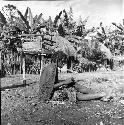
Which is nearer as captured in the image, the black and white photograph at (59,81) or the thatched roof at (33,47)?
the black and white photograph at (59,81)

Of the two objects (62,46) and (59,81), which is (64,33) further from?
(59,81)

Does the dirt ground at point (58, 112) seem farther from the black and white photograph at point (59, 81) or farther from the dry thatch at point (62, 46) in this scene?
the dry thatch at point (62, 46)

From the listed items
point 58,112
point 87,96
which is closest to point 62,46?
point 87,96

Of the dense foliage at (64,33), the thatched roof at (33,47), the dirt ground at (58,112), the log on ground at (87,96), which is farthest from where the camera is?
the dense foliage at (64,33)

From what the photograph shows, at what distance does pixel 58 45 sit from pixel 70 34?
2.20m

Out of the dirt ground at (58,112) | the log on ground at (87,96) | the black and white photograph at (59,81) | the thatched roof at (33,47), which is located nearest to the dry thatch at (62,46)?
the black and white photograph at (59,81)

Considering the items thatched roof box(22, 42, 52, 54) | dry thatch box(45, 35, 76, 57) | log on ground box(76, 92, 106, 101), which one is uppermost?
dry thatch box(45, 35, 76, 57)

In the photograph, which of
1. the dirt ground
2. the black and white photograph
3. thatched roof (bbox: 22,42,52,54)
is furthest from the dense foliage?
the dirt ground

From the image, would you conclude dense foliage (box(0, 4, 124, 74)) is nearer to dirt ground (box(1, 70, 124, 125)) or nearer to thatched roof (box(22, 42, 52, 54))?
thatched roof (box(22, 42, 52, 54))

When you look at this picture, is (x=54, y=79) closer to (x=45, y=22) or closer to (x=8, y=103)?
(x=8, y=103)

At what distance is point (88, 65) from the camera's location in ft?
63.3

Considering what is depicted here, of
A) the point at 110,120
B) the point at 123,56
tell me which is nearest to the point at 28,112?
the point at 110,120

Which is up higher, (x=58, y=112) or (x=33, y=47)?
(x=33, y=47)

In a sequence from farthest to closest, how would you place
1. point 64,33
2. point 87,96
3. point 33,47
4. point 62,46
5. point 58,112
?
point 64,33 < point 62,46 < point 33,47 < point 87,96 < point 58,112
